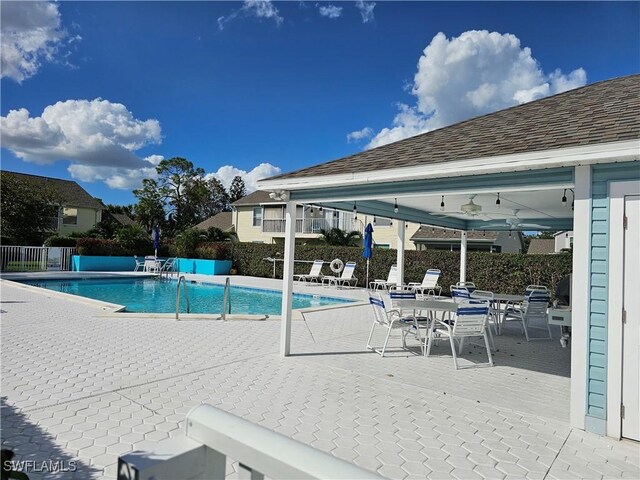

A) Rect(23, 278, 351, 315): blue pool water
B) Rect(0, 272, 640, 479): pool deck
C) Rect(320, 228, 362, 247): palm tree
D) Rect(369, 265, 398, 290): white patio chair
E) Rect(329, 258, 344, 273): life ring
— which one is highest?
Rect(320, 228, 362, 247): palm tree

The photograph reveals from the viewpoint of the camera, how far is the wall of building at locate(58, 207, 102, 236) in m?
37.0

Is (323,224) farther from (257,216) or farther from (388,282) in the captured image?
(388,282)

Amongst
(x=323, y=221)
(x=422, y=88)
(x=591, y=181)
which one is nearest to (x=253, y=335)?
(x=591, y=181)

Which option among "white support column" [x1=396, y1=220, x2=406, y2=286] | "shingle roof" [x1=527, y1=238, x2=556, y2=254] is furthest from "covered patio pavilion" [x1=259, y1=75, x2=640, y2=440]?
"shingle roof" [x1=527, y1=238, x2=556, y2=254]

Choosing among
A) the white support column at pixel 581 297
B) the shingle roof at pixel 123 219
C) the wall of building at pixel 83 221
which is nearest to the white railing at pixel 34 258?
the wall of building at pixel 83 221

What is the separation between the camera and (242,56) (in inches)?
625

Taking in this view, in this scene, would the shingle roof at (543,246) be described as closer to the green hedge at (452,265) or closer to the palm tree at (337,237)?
the palm tree at (337,237)

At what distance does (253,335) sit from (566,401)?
5.72 metres

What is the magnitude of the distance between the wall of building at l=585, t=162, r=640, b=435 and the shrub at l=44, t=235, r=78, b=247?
27.7m

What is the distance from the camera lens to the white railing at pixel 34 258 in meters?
22.3

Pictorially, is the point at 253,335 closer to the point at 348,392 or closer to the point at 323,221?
the point at 348,392

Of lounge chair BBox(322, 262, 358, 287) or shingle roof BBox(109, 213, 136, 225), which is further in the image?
shingle roof BBox(109, 213, 136, 225)

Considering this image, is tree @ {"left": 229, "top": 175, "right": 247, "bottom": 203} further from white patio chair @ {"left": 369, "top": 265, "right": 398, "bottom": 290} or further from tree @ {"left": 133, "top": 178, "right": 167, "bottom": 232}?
white patio chair @ {"left": 369, "top": 265, "right": 398, "bottom": 290}

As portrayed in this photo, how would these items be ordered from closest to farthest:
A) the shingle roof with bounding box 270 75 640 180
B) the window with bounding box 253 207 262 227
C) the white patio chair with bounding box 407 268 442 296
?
the shingle roof with bounding box 270 75 640 180
the white patio chair with bounding box 407 268 442 296
the window with bounding box 253 207 262 227
